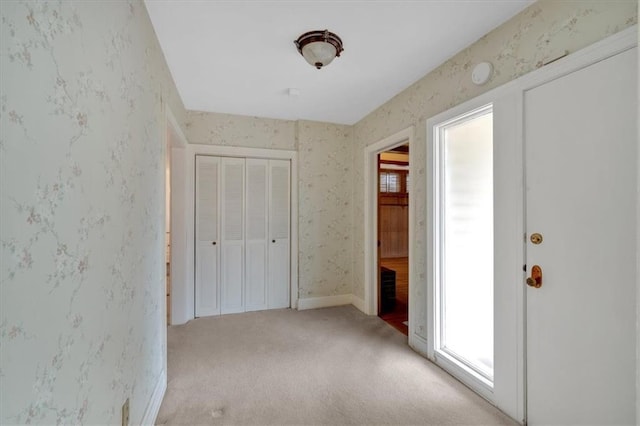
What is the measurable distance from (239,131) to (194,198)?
97 centimetres

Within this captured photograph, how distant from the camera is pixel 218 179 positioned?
11.5 ft

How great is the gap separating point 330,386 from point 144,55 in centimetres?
242

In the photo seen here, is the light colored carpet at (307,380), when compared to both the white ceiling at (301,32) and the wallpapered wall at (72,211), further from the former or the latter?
the white ceiling at (301,32)

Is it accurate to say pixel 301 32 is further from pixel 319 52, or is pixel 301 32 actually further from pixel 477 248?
pixel 477 248

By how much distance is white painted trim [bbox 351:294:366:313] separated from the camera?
3650 millimetres

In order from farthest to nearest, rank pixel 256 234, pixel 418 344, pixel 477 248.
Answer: pixel 256 234 < pixel 418 344 < pixel 477 248

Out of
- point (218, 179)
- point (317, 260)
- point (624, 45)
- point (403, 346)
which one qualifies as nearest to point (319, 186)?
point (317, 260)

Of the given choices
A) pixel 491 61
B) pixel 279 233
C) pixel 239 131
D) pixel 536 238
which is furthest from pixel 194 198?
pixel 536 238

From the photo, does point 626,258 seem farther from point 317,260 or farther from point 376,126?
point 317,260

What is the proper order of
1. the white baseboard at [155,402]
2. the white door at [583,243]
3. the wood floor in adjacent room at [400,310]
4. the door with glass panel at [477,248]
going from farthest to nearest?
the wood floor in adjacent room at [400,310]
the door with glass panel at [477,248]
the white baseboard at [155,402]
the white door at [583,243]

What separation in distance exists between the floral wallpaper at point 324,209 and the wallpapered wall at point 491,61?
1.61 feet

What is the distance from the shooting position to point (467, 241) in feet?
7.29

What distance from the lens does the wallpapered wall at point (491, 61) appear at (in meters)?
1.40

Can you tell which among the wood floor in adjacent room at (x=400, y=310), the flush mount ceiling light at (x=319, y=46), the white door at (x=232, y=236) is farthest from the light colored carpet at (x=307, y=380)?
the flush mount ceiling light at (x=319, y=46)
